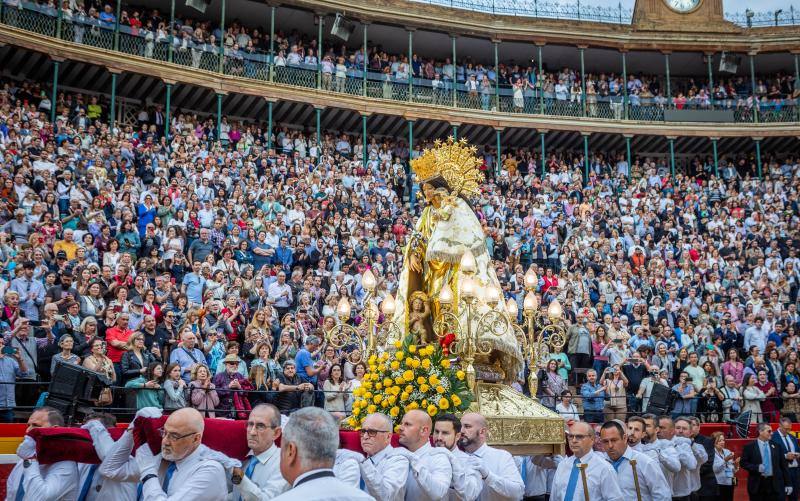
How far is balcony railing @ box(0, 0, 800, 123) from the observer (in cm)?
2608

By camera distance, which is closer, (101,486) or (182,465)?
(182,465)

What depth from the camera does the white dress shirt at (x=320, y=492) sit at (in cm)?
345

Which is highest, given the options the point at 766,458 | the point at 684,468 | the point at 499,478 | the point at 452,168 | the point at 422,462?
the point at 452,168

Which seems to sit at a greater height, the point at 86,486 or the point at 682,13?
the point at 682,13

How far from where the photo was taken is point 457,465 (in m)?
6.01

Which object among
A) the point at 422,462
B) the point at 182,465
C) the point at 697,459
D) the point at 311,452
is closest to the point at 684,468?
the point at 697,459

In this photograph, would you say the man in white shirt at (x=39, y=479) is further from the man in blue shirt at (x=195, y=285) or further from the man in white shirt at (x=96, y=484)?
the man in blue shirt at (x=195, y=285)

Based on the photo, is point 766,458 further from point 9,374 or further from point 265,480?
point 9,374

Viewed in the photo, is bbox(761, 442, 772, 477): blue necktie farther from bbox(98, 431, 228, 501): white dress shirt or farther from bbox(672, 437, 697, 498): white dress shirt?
bbox(98, 431, 228, 501): white dress shirt

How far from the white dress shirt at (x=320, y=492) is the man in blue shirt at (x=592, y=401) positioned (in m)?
11.2

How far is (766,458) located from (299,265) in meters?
9.98

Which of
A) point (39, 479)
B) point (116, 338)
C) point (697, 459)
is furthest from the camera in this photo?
point (116, 338)

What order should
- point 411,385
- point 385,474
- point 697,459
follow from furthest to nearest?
1. point 697,459
2. point 411,385
3. point 385,474

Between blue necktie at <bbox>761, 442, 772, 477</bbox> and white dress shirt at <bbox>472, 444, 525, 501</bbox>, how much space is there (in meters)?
7.30
